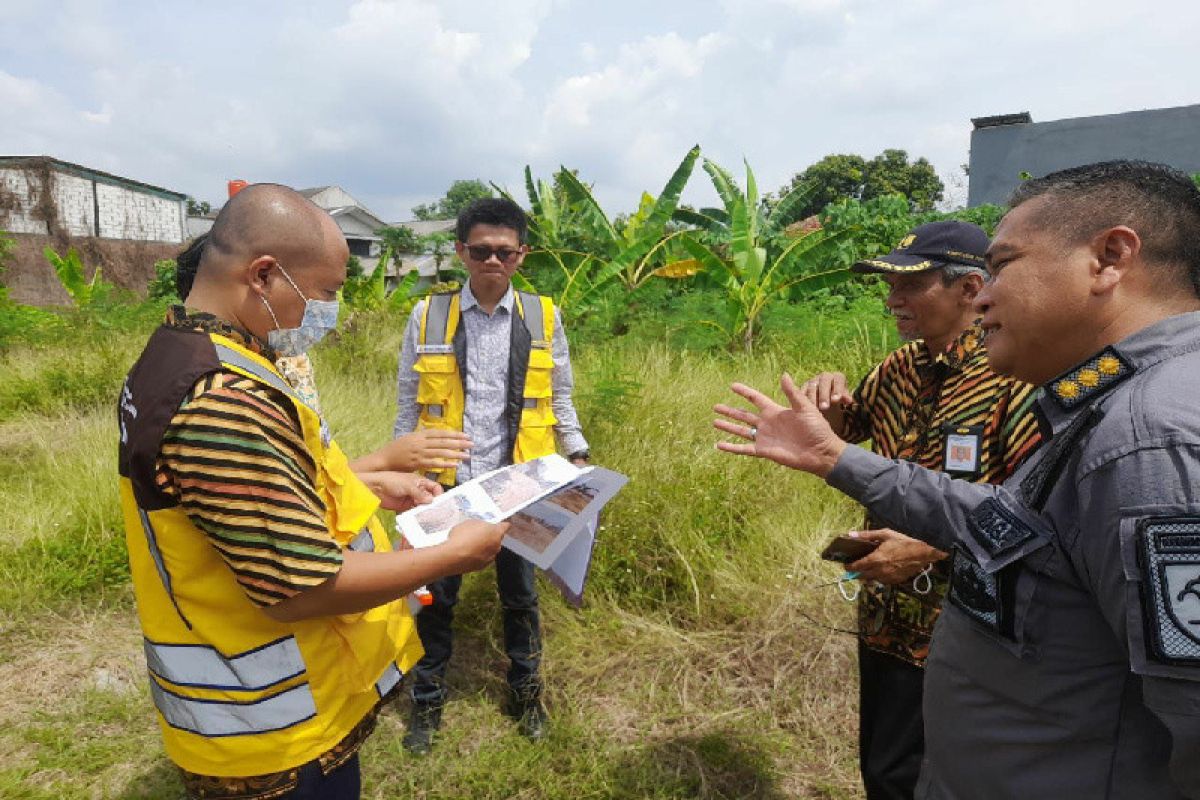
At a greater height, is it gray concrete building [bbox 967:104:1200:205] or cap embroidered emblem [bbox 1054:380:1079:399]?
gray concrete building [bbox 967:104:1200:205]

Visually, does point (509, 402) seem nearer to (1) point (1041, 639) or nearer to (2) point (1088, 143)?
(1) point (1041, 639)

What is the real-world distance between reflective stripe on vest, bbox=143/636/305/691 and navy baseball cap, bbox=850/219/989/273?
6.00 feet

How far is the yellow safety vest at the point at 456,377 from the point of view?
2992 millimetres

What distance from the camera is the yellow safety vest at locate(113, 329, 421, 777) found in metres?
1.31

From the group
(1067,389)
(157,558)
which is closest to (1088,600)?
(1067,389)

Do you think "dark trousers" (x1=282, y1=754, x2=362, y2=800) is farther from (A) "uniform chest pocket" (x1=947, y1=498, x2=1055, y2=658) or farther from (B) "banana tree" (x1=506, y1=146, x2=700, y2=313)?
(B) "banana tree" (x1=506, y1=146, x2=700, y2=313)

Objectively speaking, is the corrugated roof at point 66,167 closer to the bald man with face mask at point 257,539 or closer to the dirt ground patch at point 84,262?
the dirt ground patch at point 84,262

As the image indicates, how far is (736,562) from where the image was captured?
378 centimetres

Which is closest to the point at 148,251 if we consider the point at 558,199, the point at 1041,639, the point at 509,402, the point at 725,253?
the point at 558,199

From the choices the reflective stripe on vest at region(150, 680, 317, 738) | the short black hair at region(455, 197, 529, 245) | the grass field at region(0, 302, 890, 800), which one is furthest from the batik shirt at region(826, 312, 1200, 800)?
the short black hair at region(455, 197, 529, 245)

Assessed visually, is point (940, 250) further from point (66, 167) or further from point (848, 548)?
point (66, 167)

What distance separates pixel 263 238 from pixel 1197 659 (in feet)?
5.56

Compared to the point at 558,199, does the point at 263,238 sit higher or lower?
lower

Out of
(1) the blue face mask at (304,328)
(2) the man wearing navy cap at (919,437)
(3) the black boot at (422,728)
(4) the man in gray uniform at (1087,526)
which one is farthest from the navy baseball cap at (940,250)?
(3) the black boot at (422,728)
